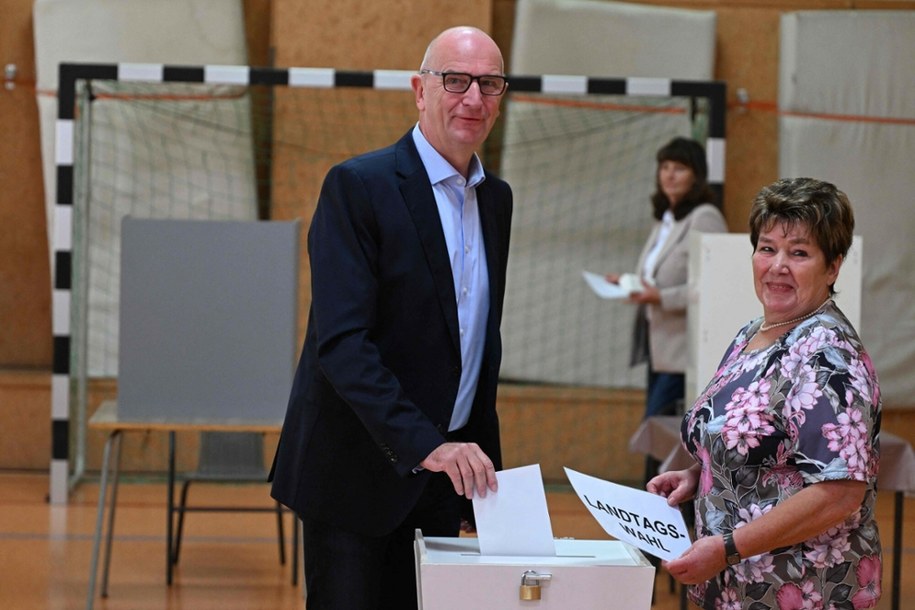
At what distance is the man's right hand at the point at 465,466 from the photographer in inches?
74.0

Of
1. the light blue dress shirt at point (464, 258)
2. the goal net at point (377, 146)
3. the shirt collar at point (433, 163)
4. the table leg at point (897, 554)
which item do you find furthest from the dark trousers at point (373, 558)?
the goal net at point (377, 146)

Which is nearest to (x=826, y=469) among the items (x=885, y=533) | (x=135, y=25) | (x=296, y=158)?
(x=885, y=533)

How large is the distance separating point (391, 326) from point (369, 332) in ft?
0.14

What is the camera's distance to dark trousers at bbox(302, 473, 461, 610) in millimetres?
2182

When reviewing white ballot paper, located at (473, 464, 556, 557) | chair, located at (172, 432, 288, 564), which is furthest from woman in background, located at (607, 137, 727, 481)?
white ballot paper, located at (473, 464, 556, 557)

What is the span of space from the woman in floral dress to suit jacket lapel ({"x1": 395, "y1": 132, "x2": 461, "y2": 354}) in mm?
460

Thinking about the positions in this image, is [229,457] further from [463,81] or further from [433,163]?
[463,81]

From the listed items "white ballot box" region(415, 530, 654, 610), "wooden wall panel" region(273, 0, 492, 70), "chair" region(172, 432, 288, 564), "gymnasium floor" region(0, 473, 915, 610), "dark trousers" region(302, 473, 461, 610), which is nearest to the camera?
"white ballot box" region(415, 530, 654, 610)

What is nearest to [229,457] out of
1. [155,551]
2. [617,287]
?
[155,551]

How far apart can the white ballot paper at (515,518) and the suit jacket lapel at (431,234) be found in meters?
0.35

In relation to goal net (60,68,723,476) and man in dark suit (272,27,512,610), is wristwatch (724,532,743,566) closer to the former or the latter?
man in dark suit (272,27,512,610)

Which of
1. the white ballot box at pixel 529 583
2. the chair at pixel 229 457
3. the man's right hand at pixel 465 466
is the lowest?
the chair at pixel 229 457

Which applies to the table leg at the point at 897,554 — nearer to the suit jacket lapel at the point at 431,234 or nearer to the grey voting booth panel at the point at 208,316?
the grey voting booth panel at the point at 208,316

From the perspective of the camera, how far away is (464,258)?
7.27ft
